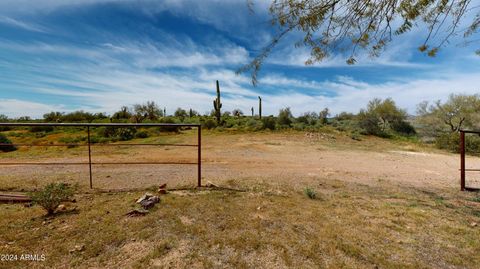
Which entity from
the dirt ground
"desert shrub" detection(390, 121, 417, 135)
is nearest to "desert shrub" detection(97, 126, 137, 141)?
the dirt ground

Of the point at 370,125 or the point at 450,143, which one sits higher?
the point at 370,125

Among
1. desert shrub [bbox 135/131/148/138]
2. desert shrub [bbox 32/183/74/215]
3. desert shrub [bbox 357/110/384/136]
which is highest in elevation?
desert shrub [bbox 357/110/384/136]

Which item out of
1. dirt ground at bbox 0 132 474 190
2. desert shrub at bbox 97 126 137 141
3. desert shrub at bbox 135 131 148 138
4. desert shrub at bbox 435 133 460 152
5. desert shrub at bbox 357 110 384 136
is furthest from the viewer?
desert shrub at bbox 357 110 384 136

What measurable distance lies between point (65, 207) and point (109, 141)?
11954mm

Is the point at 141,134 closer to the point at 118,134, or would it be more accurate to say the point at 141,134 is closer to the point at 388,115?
the point at 118,134

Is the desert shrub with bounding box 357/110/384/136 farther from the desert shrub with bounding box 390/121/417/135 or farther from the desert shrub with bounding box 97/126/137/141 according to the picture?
the desert shrub with bounding box 97/126/137/141

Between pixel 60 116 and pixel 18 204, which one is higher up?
pixel 60 116

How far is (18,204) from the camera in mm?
4180

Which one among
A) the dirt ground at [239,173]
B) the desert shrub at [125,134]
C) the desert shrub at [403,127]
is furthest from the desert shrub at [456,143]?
the desert shrub at [125,134]

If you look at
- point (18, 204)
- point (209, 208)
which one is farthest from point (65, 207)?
point (209, 208)

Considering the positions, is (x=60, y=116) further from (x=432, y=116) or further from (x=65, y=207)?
(x=432, y=116)

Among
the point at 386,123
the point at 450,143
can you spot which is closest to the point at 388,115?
the point at 386,123

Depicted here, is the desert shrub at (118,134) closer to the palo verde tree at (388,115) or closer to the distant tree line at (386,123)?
the distant tree line at (386,123)

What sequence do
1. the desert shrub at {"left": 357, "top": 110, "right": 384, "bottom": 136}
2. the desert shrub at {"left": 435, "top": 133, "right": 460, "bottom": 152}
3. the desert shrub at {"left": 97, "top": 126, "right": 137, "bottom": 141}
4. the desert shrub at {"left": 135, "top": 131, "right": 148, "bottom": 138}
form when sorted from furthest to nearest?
the desert shrub at {"left": 357, "top": 110, "right": 384, "bottom": 136}, the desert shrub at {"left": 135, "top": 131, "right": 148, "bottom": 138}, the desert shrub at {"left": 97, "top": 126, "right": 137, "bottom": 141}, the desert shrub at {"left": 435, "top": 133, "right": 460, "bottom": 152}
